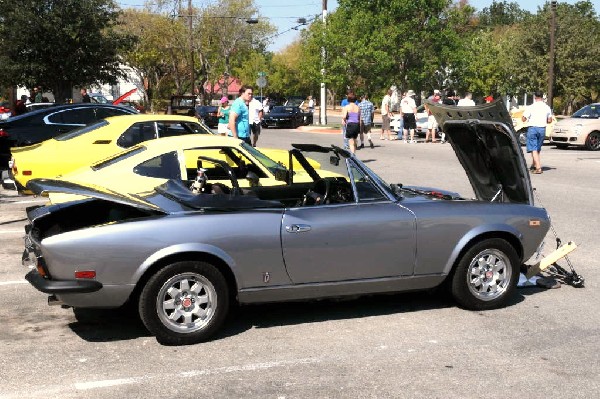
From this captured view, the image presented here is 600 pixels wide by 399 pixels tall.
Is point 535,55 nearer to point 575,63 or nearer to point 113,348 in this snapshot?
point 575,63

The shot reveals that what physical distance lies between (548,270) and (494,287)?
1.57 meters

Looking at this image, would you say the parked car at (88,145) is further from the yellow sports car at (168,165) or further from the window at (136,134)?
the yellow sports car at (168,165)

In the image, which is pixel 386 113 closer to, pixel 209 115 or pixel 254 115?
pixel 254 115

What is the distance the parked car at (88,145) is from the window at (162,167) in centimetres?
292

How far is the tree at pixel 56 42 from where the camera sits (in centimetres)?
2570

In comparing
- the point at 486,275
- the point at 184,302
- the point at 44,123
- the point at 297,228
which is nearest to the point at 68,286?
the point at 184,302

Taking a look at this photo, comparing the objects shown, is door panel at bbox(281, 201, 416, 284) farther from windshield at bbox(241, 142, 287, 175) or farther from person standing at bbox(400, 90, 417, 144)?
person standing at bbox(400, 90, 417, 144)

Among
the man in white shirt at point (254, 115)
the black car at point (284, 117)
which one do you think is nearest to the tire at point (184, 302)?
the man in white shirt at point (254, 115)

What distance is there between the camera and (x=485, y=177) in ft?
24.7

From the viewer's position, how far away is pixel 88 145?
37.6ft

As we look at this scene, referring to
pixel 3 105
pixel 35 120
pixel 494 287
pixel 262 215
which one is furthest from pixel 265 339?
pixel 3 105

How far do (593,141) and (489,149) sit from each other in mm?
17499

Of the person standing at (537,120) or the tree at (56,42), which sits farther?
the tree at (56,42)

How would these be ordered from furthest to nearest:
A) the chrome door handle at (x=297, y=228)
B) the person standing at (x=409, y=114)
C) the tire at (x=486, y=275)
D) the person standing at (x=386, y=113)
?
the person standing at (x=386, y=113)
the person standing at (x=409, y=114)
the tire at (x=486, y=275)
the chrome door handle at (x=297, y=228)
